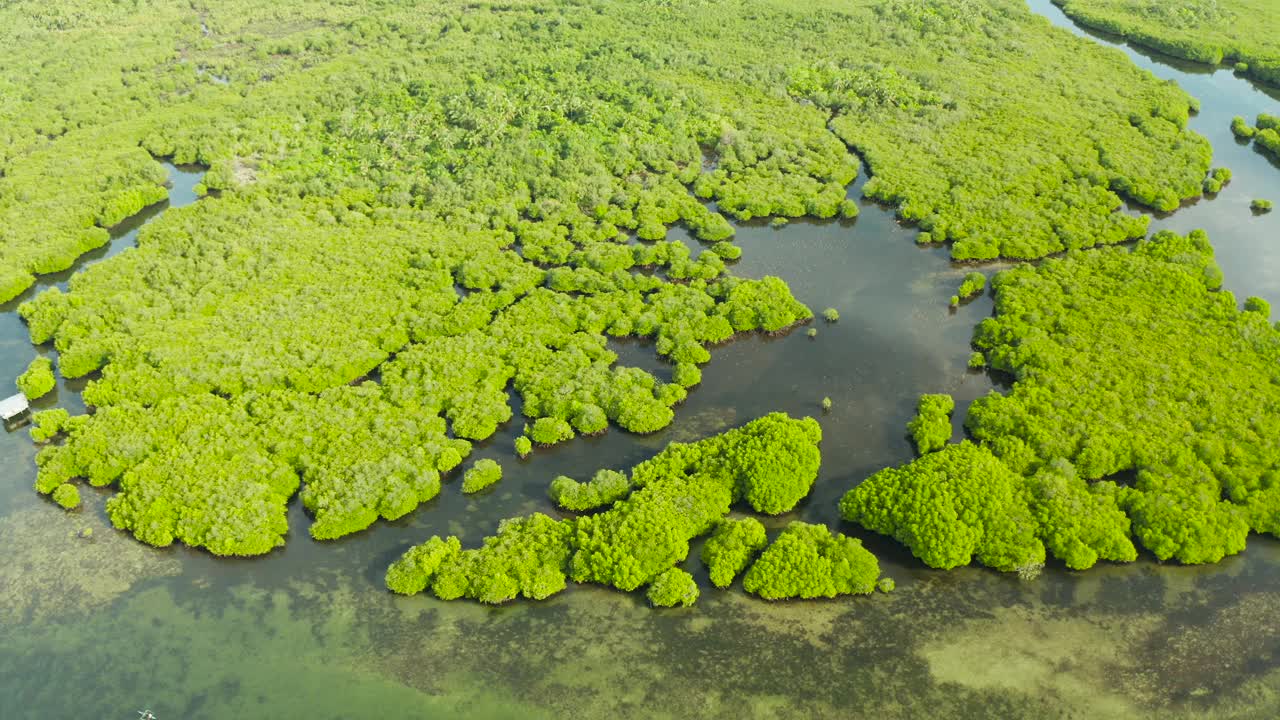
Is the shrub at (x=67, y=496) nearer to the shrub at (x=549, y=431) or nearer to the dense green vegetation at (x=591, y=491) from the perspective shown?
the shrub at (x=549, y=431)

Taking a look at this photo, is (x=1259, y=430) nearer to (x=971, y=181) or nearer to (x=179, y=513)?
(x=971, y=181)

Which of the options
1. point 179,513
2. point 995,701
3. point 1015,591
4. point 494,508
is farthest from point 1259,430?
point 179,513

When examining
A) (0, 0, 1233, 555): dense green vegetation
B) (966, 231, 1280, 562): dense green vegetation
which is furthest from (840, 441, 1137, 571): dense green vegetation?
(0, 0, 1233, 555): dense green vegetation

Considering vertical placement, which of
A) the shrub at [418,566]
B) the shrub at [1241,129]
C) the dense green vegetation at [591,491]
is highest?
the shrub at [1241,129]

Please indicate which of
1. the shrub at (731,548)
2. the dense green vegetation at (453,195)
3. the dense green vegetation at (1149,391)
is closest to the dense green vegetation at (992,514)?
the dense green vegetation at (1149,391)

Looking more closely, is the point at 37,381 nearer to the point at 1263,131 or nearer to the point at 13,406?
the point at 13,406

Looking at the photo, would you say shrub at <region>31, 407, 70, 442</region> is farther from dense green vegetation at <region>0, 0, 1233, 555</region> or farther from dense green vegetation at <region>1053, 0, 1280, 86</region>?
dense green vegetation at <region>1053, 0, 1280, 86</region>

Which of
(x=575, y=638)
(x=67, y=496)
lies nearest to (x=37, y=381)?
(x=67, y=496)
